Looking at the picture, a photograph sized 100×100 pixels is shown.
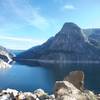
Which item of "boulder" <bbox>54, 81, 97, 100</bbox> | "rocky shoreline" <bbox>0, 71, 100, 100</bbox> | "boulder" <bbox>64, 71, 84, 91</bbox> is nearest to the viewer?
"boulder" <bbox>54, 81, 97, 100</bbox>

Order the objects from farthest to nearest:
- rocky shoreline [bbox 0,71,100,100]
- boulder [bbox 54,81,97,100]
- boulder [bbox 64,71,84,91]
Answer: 1. boulder [bbox 64,71,84,91]
2. rocky shoreline [bbox 0,71,100,100]
3. boulder [bbox 54,81,97,100]

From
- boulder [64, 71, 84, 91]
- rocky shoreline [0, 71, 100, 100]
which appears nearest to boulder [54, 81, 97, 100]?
rocky shoreline [0, 71, 100, 100]

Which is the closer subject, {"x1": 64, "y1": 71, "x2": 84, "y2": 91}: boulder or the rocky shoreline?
the rocky shoreline

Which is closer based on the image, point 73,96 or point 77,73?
point 73,96

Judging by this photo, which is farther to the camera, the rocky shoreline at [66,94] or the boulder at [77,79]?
the boulder at [77,79]

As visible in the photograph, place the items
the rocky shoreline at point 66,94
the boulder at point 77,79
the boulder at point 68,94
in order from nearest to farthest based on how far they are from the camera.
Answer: the boulder at point 68,94
the rocky shoreline at point 66,94
the boulder at point 77,79

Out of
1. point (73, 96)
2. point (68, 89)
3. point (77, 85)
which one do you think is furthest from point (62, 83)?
point (77, 85)

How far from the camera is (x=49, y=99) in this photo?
115 ft

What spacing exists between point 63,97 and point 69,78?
12691 mm

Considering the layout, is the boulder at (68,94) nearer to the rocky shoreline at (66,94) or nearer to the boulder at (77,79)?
the rocky shoreline at (66,94)

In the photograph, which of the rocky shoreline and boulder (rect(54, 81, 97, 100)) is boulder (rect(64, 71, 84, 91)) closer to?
the rocky shoreline

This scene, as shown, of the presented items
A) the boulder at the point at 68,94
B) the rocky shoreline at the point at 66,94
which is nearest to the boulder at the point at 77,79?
the rocky shoreline at the point at 66,94

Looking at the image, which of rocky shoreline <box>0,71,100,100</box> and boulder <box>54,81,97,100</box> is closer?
boulder <box>54,81,97,100</box>

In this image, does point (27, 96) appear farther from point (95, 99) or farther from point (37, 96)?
point (95, 99)
